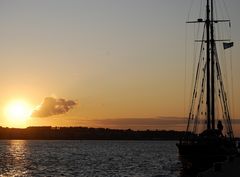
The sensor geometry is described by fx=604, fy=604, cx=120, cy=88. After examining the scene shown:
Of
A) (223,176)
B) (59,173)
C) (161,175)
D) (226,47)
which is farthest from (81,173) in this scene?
(223,176)

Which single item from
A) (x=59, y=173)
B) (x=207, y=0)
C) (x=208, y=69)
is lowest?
(x=59, y=173)

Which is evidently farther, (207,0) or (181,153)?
(207,0)

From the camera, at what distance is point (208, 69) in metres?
69.0

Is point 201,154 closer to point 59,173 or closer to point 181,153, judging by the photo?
point 181,153

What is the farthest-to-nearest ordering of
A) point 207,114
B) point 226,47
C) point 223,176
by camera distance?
point 226,47 → point 207,114 → point 223,176

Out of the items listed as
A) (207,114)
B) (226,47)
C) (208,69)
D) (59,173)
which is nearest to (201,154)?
(207,114)

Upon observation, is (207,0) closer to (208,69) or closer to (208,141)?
(208,69)

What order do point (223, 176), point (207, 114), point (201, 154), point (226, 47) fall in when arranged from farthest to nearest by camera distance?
point (226, 47), point (207, 114), point (201, 154), point (223, 176)

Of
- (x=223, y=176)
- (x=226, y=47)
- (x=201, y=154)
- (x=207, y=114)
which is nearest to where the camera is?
(x=223, y=176)

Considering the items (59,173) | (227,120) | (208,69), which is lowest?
(59,173)

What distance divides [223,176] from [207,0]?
121ft

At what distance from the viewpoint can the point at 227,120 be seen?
74250 mm

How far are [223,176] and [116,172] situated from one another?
40.0 metres

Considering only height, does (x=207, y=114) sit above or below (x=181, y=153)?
above
